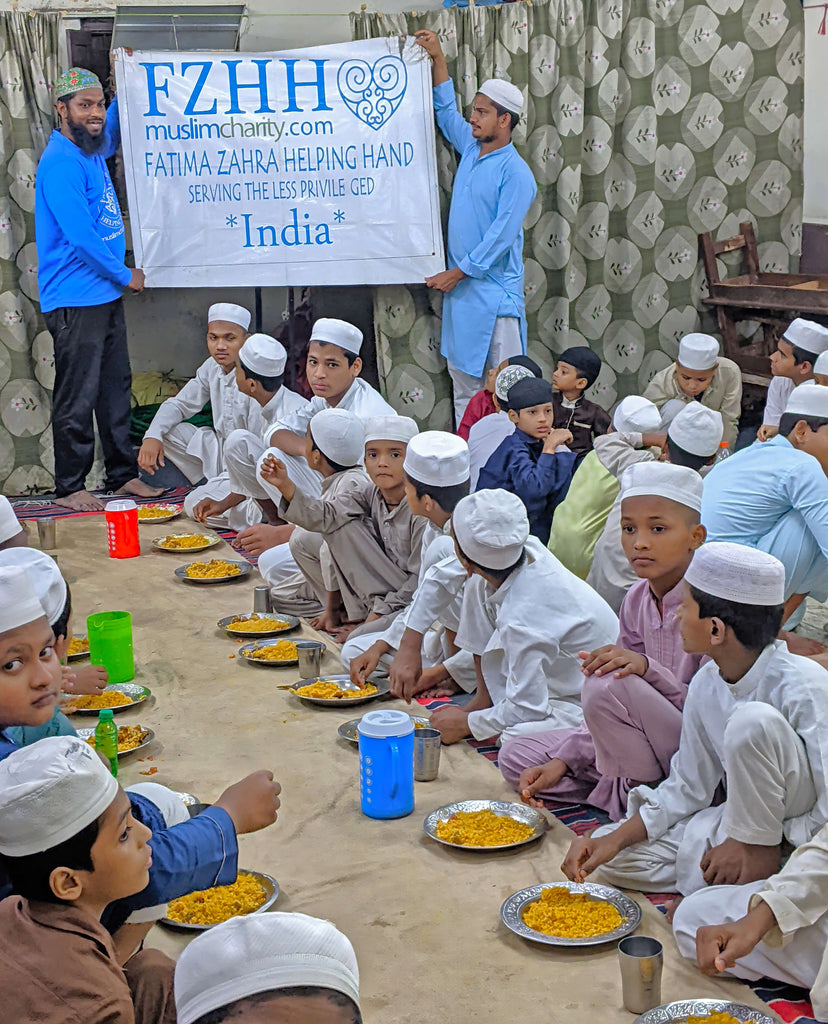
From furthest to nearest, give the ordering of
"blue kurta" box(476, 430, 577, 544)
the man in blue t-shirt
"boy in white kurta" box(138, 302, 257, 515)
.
A: the man in blue t-shirt, "boy in white kurta" box(138, 302, 257, 515), "blue kurta" box(476, 430, 577, 544)

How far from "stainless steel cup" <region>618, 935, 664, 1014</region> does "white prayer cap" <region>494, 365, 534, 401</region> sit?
318 cm

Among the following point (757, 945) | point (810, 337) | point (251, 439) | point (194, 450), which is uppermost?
point (810, 337)

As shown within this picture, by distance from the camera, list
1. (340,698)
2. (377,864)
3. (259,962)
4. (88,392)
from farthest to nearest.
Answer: (88,392), (340,698), (377,864), (259,962)

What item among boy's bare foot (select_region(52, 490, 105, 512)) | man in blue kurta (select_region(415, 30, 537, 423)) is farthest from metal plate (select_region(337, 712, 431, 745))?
man in blue kurta (select_region(415, 30, 537, 423))

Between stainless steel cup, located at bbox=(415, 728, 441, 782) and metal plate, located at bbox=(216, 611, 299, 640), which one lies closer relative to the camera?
stainless steel cup, located at bbox=(415, 728, 441, 782)

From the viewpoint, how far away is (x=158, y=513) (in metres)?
5.64

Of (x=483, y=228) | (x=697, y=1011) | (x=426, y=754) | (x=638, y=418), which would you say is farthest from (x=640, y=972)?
(x=483, y=228)

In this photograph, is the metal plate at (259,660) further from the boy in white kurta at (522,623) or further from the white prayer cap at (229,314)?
the white prayer cap at (229,314)

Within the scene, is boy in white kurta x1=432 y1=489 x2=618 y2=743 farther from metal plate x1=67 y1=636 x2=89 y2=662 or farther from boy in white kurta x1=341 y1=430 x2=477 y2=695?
metal plate x1=67 y1=636 x2=89 y2=662

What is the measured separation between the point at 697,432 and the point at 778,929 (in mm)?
2323

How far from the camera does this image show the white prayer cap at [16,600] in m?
2.22

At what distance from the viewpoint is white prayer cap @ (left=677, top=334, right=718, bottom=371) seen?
20.1ft

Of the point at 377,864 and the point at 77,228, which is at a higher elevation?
the point at 77,228

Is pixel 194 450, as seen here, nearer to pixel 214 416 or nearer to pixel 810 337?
pixel 214 416
